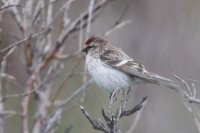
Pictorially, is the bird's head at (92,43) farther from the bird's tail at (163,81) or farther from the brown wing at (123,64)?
the bird's tail at (163,81)

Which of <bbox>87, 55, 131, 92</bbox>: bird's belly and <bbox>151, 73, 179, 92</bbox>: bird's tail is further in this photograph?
<bbox>87, 55, 131, 92</bbox>: bird's belly

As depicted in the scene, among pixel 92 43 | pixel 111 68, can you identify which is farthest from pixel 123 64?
pixel 92 43

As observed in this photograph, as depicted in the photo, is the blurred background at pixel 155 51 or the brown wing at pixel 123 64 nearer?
the brown wing at pixel 123 64

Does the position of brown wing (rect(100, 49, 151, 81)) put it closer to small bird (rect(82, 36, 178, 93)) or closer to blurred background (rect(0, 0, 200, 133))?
small bird (rect(82, 36, 178, 93))

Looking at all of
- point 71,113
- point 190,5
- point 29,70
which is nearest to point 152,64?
point 190,5

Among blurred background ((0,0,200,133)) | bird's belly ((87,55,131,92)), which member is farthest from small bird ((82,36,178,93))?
blurred background ((0,0,200,133))

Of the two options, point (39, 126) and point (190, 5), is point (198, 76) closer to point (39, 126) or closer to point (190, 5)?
point (190, 5)

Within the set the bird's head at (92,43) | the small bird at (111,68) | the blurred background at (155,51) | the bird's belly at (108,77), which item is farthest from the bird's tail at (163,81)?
the blurred background at (155,51)

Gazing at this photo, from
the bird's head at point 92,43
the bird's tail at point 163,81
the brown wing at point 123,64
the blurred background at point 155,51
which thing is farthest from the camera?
the blurred background at point 155,51
